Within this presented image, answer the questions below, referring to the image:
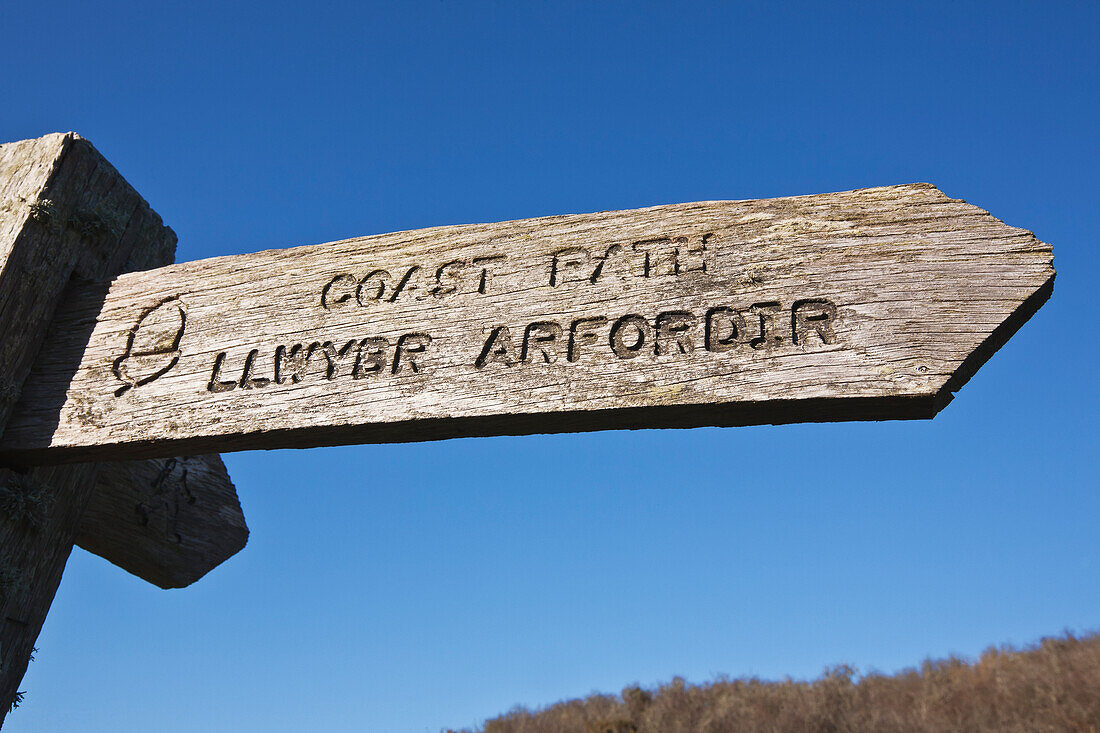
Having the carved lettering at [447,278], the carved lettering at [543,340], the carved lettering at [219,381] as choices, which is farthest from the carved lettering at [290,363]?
the carved lettering at [543,340]

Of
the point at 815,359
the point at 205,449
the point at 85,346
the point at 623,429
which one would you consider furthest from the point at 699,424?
the point at 85,346

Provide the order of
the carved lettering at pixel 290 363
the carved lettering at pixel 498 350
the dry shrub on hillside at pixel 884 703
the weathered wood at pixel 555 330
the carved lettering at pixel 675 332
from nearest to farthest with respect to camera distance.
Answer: the weathered wood at pixel 555 330, the carved lettering at pixel 675 332, the carved lettering at pixel 498 350, the carved lettering at pixel 290 363, the dry shrub on hillside at pixel 884 703

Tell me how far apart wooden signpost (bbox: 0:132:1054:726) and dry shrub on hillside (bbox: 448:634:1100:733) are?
84.8 inches

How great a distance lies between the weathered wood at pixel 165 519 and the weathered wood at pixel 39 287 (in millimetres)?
224

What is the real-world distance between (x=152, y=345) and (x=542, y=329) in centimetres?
103

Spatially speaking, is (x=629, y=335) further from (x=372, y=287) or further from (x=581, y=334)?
(x=372, y=287)

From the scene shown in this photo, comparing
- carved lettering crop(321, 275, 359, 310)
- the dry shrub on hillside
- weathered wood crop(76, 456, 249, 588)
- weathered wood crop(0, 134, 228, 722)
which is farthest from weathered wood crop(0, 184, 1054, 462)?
the dry shrub on hillside

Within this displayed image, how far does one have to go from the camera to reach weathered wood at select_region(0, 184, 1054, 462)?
1.56 m

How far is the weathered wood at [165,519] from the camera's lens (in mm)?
2631

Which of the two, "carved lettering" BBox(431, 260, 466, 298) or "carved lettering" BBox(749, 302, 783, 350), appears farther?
"carved lettering" BBox(431, 260, 466, 298)

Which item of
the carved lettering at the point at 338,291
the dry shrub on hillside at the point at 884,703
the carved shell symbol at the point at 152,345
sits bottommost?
the dry shrub on hillside at the point at 884,703

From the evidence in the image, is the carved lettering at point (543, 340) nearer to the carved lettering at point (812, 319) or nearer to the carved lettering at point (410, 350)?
the carved lettering at point (410, 350)

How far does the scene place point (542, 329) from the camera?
1790 mm

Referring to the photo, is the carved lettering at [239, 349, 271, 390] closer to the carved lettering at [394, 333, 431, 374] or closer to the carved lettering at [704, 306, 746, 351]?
the carved lettering at [394, 333, 431, 374]
